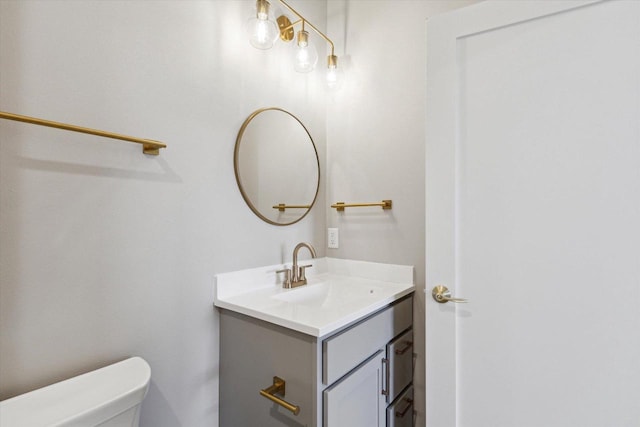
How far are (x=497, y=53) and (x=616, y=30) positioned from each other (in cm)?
32

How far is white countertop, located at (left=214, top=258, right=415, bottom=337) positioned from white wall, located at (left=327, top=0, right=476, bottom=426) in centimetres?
9

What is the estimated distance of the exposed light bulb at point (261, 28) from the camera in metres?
1.25

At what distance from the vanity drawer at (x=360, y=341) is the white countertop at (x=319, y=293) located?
5 cm

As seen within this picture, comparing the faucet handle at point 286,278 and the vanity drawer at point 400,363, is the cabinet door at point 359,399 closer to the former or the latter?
the vanity drawer at point 400,363

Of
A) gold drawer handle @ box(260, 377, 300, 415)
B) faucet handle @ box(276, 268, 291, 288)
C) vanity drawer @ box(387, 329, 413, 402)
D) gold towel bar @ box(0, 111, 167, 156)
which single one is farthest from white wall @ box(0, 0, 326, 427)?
vanity drawer @ box(387, 329, 413, 402)

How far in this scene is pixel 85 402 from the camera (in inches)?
30.1

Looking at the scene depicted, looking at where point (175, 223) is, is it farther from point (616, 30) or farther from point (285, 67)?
point (616, 30)

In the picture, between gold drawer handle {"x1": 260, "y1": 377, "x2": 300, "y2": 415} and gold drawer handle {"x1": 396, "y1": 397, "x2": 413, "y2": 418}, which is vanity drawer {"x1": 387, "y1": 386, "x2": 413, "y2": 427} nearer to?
gold drawer handle {"x1": 396, "y1": 397, "x2": 413, "y2": 418}

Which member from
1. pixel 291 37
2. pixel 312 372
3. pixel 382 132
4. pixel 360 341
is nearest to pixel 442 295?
pixel 360 341

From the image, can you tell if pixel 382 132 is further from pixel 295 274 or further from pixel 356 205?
pixel 295 274

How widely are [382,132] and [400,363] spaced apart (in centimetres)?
122

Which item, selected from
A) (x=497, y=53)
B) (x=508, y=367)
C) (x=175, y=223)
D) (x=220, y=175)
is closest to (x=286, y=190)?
(x=220, y=175)

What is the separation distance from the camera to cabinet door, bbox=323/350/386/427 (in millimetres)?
966

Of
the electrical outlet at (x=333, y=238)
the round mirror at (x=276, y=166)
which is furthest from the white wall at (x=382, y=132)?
the round mirror at (x=276, y=166)
